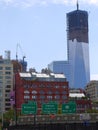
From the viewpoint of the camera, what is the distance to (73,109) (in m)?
114

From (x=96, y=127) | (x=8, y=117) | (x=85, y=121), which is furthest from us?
(x=8, y=117)

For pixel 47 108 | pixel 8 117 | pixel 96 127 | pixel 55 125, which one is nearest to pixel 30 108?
pixel 47 108

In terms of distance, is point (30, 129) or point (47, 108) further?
point (47, 108)

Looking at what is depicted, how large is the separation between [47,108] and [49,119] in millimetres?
3679

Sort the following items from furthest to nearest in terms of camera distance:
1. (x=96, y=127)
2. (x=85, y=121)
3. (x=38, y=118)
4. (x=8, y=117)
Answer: (x=8, y=117) < (x=38, y=118) < (x=85, y=121) < (x=96, y=127)

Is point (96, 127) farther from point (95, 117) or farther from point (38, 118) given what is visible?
point (38, 118)

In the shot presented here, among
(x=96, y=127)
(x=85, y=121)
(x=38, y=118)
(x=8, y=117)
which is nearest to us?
(x=96, y=127)

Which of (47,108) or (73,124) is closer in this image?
(73,124)

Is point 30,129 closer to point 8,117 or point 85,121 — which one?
point 85,121

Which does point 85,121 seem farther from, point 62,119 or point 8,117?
point 8,117

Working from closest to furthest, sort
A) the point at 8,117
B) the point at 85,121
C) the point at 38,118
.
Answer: the point at 85,121 → the point at 38,118 → the point at 8,117

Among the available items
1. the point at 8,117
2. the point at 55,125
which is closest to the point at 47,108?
the point at 55,125

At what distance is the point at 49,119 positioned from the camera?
4631 inches

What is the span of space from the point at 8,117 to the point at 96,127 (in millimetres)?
75735
